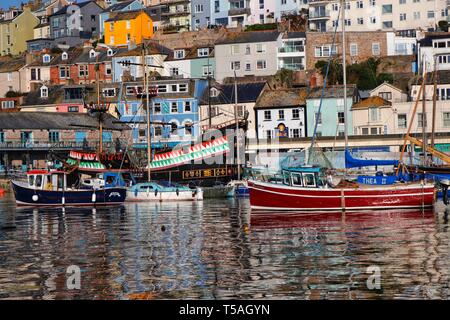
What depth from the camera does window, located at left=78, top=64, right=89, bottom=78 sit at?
123750 mm

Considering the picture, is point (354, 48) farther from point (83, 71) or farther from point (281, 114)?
point (83, 71)

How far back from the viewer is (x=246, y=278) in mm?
27906

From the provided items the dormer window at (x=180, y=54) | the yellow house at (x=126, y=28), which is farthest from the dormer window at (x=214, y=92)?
the yellow house at (x=126, y=28)

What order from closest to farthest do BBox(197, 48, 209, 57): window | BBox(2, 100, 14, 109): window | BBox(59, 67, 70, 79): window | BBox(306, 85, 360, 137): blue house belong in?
BBox(306, 85, 360, 137): blue house → BBox(197, 48, 209, 57): window → BBox(2, 100, 14, 109): window → BBox(59, 67, 70, 79): window

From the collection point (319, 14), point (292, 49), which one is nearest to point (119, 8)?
point (319, 14)

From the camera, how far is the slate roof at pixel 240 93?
336 ft

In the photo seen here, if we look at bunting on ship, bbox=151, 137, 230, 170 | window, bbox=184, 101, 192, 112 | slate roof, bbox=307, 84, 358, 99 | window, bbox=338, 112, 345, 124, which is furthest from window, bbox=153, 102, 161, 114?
bunting on ship, bbox=151, 137, 230, 170

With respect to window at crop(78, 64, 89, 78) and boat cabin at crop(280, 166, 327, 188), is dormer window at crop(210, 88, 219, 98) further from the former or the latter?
boat cabin at crop(280, 166, 327, 188)

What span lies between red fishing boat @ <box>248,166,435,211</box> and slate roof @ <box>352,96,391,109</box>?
137 feet

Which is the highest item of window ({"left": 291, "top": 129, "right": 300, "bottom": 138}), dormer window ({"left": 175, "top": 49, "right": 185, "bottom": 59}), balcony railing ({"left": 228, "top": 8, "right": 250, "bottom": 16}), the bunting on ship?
balcony railing ({"left": 228, "top": 8, "right": 250, "bottom": 16})

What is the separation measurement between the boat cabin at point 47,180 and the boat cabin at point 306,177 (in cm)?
1915

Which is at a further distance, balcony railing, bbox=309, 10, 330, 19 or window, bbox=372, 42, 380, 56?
balcony railing, bbox=309, 10, 330, 19
